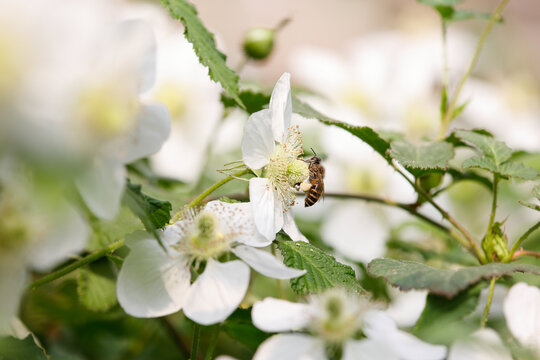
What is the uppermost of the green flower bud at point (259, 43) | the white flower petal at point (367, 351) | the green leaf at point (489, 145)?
the green flower bud at point (259, 43)

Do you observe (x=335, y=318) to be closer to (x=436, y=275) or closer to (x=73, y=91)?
(x=436, y=275)

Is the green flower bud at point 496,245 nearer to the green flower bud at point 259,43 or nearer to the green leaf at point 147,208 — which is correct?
the green leaf at point 147,208

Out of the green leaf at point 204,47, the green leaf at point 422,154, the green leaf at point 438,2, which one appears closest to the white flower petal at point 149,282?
the green leaf at point 204,47

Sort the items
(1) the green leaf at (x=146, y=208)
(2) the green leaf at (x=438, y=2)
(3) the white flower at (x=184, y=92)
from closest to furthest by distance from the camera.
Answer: (1) the green leaf at (x=146, y=208)
(2) the green leaf at (x=438, y=2)
(3) the white flower at (x=184, y=92)

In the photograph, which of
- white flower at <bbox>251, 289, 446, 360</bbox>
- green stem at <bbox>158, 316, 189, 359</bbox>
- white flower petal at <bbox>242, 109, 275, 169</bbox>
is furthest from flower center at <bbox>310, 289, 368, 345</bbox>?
green stem at <bbox>158, 316, 189, 359</bbox>

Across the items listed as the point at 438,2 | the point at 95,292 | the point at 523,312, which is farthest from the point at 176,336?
the point at 438,2

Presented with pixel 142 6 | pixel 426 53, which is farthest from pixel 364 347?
pixel 426 53

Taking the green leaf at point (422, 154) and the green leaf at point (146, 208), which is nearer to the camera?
the green leaf at point (146, 208)
